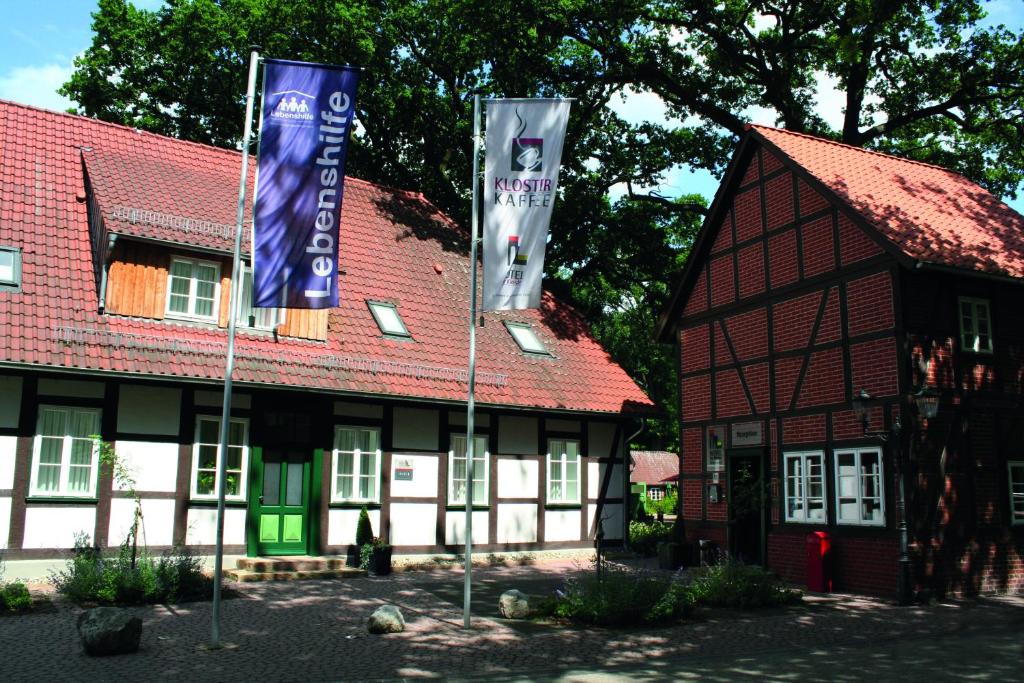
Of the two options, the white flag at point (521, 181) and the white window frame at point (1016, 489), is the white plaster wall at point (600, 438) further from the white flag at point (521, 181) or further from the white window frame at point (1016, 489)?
the white flag at point (521, 181)

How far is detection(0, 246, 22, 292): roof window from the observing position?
619 inches

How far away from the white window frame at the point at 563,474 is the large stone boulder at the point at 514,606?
8.57m

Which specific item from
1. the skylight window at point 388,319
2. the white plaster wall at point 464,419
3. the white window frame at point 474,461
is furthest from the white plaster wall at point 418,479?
the skylight window at point 388,319

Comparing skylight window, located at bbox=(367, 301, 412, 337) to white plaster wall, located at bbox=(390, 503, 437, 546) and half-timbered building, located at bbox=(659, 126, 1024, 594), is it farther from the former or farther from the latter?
half-timbered building, located at bbox=(659, 126, 1024, 594)

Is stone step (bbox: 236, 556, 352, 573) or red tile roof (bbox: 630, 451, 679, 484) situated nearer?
stone step (bbox: 236, 556, 352, 573)

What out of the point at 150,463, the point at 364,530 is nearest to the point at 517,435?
the point at 364,530

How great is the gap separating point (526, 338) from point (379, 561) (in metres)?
Answer: 7.50

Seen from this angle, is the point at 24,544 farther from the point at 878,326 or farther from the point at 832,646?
the point at 878,326

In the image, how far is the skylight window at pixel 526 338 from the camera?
22.4 metres

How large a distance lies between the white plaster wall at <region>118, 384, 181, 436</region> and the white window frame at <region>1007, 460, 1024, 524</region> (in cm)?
1472

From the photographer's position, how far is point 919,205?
18219mm

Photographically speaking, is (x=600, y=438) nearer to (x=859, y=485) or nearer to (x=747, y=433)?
(x=747, y=433)

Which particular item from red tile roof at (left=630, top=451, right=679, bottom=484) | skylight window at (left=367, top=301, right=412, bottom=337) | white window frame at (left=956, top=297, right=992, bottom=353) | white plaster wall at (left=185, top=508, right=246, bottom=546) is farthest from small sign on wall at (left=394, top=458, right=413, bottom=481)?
red tile roof at (left=630, top=451, right=679, bottom=484)

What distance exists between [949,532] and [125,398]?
14.2 metres
